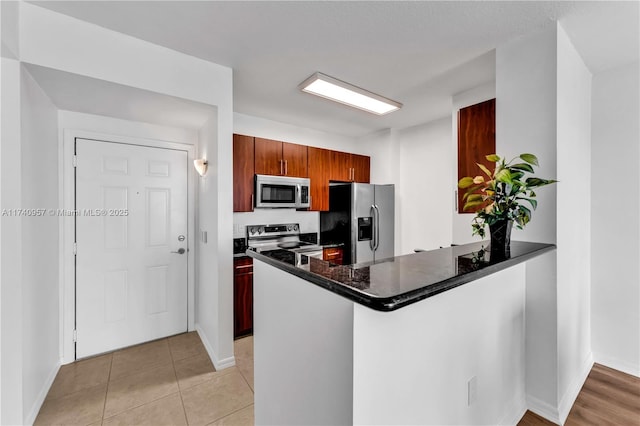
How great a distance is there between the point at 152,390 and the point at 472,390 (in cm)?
218

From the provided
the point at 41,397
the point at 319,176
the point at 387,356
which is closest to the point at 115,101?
the point at 41,397

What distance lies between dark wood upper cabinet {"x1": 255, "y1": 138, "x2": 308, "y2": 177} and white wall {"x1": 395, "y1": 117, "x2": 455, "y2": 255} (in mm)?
1554

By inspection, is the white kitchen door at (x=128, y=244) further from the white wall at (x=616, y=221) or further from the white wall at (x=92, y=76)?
the white wall at (x=616, y=221)

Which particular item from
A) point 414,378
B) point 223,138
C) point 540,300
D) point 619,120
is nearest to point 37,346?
point 223,138

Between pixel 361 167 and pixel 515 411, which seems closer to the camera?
pixel 515 411

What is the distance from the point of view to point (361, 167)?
4383 mm

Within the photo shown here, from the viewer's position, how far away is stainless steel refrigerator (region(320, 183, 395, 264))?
3.73m

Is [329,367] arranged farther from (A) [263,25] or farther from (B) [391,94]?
(B) [391,94]

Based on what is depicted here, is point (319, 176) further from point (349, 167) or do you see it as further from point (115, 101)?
point (115, 101)

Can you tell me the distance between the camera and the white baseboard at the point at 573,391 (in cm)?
177

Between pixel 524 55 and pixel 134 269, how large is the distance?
12.2 ft

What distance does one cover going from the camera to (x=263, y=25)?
1811mm

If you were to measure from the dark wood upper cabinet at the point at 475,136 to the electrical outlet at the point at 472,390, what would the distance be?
5.24 feet

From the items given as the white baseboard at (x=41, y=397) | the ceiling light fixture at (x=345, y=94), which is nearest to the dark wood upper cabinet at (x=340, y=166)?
the ceiling light fixture at (x=345, y=94)
